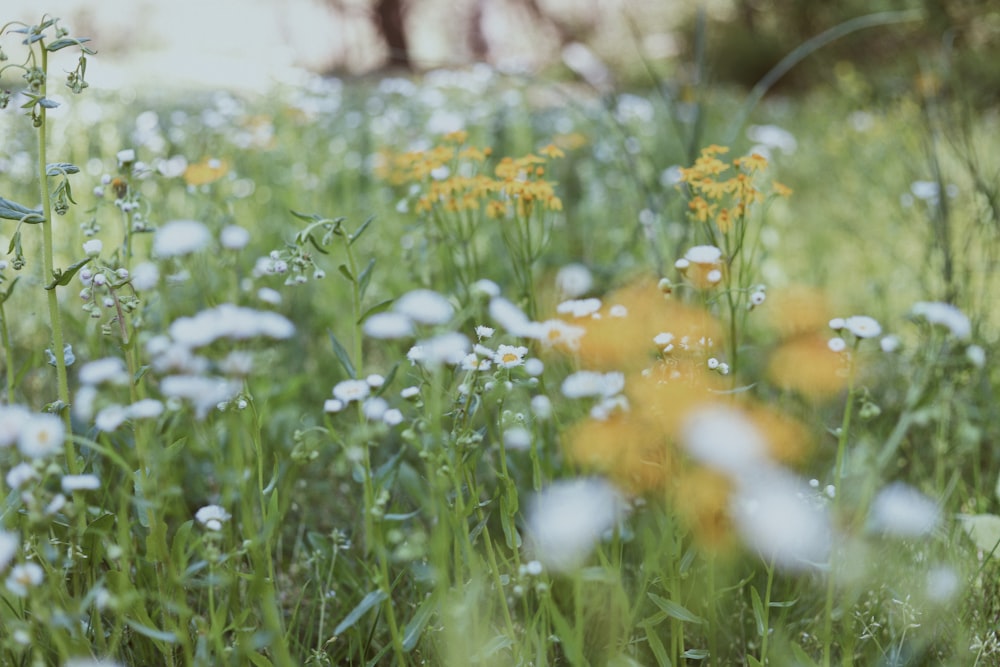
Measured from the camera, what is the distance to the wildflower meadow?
3.59 feet

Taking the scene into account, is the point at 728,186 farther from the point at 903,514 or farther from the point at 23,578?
the point at 23,578

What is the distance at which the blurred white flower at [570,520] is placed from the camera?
48.3 inches

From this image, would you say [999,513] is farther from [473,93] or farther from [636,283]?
[473,93]

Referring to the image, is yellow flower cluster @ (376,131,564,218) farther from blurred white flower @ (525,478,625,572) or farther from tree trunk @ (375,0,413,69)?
tree trunk @ (375,0,413,69)

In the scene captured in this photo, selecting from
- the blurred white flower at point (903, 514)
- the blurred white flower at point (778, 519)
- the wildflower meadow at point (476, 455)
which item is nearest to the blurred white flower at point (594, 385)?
the wildflower meadow at point (476, 455)

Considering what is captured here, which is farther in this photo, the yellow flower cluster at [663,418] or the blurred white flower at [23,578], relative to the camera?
the yellow flower cluster at [663,418]

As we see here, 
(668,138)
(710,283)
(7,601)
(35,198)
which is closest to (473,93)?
(668,138)

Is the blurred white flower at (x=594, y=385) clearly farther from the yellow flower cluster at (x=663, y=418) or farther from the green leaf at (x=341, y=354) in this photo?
the green leaf at (x=341, y=354)

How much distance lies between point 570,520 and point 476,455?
0.17 meters

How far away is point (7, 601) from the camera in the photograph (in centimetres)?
116

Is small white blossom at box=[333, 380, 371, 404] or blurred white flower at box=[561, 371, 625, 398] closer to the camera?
small white blossom at box=[333, 380, 371, 404]

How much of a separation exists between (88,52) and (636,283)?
1525 mm

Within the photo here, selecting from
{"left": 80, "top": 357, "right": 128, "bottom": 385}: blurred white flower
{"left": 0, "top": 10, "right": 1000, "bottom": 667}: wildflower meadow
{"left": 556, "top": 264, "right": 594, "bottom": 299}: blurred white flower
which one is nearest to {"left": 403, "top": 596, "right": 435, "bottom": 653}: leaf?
{"left": 0, "top": 10, "right": 1000, "bottom": 667}: wildflower meadow

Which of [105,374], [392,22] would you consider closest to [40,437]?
[105,374]
